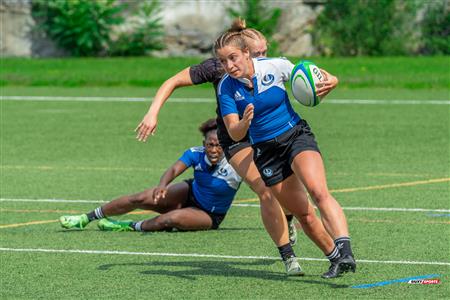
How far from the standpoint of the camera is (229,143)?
10094mm

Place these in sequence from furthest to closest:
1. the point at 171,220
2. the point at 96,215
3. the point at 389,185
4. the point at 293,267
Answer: the point at 389,185 < the point at 96,215 < the point at 171,220 < the point at 293,267

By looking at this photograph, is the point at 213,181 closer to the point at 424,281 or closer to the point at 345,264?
the point at 424,281

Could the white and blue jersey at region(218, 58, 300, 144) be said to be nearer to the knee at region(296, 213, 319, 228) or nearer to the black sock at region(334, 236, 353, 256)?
the knee at region(296, 213, 319, 228)

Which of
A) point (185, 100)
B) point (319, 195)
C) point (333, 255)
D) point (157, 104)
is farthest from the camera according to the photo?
point (185, 100)

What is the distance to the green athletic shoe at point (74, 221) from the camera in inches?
479

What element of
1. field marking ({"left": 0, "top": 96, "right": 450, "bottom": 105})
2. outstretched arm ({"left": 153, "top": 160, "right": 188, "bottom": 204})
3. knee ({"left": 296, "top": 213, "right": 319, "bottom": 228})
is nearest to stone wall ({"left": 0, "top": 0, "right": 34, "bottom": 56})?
field marking ({"left": 0, "top": 96, "right": 450, "bottom": 105})

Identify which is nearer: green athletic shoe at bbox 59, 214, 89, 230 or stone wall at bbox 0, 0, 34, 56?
green athletic shoe at bbox 59, 214, 89, 230

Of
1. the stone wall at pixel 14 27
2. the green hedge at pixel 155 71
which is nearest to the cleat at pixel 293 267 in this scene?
the green hedge at pixel 155 71

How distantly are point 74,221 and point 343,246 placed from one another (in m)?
4.04

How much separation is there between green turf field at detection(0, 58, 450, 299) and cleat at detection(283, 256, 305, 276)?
89 millimetres

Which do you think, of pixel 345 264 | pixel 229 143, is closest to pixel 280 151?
pixel 229 143

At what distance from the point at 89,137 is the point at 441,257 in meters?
10.6

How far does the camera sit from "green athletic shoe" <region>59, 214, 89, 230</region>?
1217 cm

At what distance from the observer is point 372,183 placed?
15.5m
